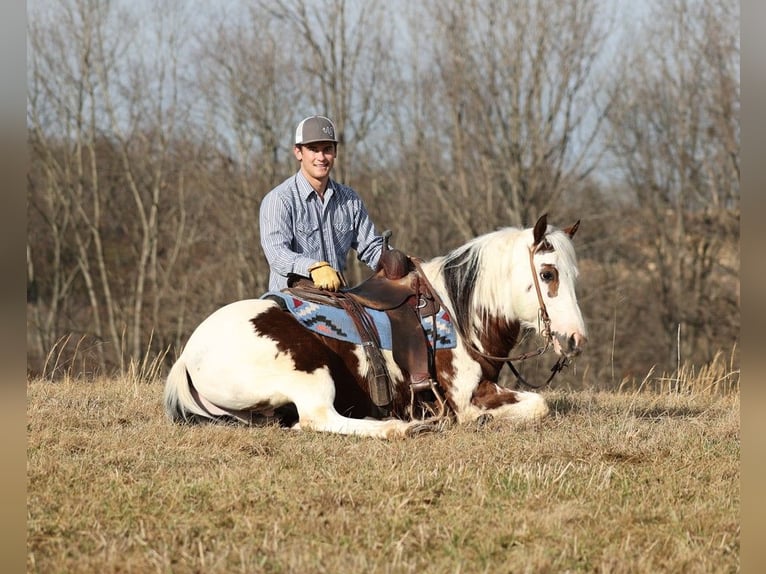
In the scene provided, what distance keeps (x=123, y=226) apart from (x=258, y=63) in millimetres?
7036

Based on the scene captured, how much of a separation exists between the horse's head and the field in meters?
0.56

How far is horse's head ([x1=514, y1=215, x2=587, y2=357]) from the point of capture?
557cm

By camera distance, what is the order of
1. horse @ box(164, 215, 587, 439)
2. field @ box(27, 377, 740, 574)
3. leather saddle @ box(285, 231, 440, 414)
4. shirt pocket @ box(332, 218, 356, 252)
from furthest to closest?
1. shirt pocket @ box(332, 218, 356, 252)
2. leather saddle @ box(285, 231, 440, 414)
3. horse @ box(164, 215, 587, 439)
4. field @ box(27, 377, 740, 574)

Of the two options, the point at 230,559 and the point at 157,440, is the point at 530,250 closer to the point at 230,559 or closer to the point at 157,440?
the point at 157,440

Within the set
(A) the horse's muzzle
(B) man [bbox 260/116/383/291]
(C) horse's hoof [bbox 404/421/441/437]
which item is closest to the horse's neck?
(A) the horse's muzzle

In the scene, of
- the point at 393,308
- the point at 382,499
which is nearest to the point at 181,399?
the point at 393,308

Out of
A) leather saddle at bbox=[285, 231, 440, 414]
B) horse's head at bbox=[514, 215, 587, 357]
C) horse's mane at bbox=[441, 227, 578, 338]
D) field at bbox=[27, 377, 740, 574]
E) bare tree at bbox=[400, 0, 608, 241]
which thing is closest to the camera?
field at bbox=[27, 377, 740, 574]

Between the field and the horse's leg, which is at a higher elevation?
the horse's leg

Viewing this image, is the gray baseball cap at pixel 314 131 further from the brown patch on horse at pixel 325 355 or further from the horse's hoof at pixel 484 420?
the horse's hoof at pixel 484 420

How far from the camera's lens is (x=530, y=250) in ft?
18.9

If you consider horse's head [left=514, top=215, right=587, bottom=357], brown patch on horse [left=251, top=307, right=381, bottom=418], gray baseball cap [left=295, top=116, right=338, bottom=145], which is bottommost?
brown patch on horse [left=251, top=307, right=381, bottom=418]

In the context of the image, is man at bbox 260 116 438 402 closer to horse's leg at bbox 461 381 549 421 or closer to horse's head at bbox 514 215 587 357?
horse's leg at bbox 461 381 549 421

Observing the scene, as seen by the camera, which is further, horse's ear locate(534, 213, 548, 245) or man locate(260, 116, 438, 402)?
man locate(260, 116, 438, 402)
